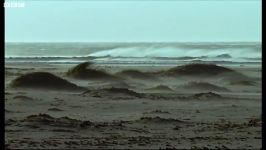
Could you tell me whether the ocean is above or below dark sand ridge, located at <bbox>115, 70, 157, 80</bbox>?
below

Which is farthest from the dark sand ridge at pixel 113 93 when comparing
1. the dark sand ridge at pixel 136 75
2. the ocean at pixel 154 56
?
the ocean at pixel 154 56

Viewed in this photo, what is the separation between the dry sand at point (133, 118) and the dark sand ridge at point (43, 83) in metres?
0.08

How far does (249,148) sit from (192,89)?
1240 cm

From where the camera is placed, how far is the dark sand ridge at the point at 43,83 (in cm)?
1819

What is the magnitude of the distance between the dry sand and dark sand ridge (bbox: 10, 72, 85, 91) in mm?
76

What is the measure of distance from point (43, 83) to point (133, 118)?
A: 8.17m

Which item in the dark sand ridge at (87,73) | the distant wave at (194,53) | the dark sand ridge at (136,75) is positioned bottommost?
the distant wave at (194,53)

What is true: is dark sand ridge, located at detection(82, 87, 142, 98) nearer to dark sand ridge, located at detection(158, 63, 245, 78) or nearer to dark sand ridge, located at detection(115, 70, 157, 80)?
dark sand ridge, located at detection(115, 70, 157, 80)

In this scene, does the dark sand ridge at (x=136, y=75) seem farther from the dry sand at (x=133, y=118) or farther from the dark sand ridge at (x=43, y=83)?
the dark sand ridge at (x=43, y=83)

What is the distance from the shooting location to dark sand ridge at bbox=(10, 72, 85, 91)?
1819 cm

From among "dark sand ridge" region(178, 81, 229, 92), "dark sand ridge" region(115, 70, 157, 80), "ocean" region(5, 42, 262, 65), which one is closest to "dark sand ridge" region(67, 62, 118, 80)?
"dark sand ridge" region(115, 70, 157, 80)

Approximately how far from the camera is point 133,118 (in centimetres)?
1099
